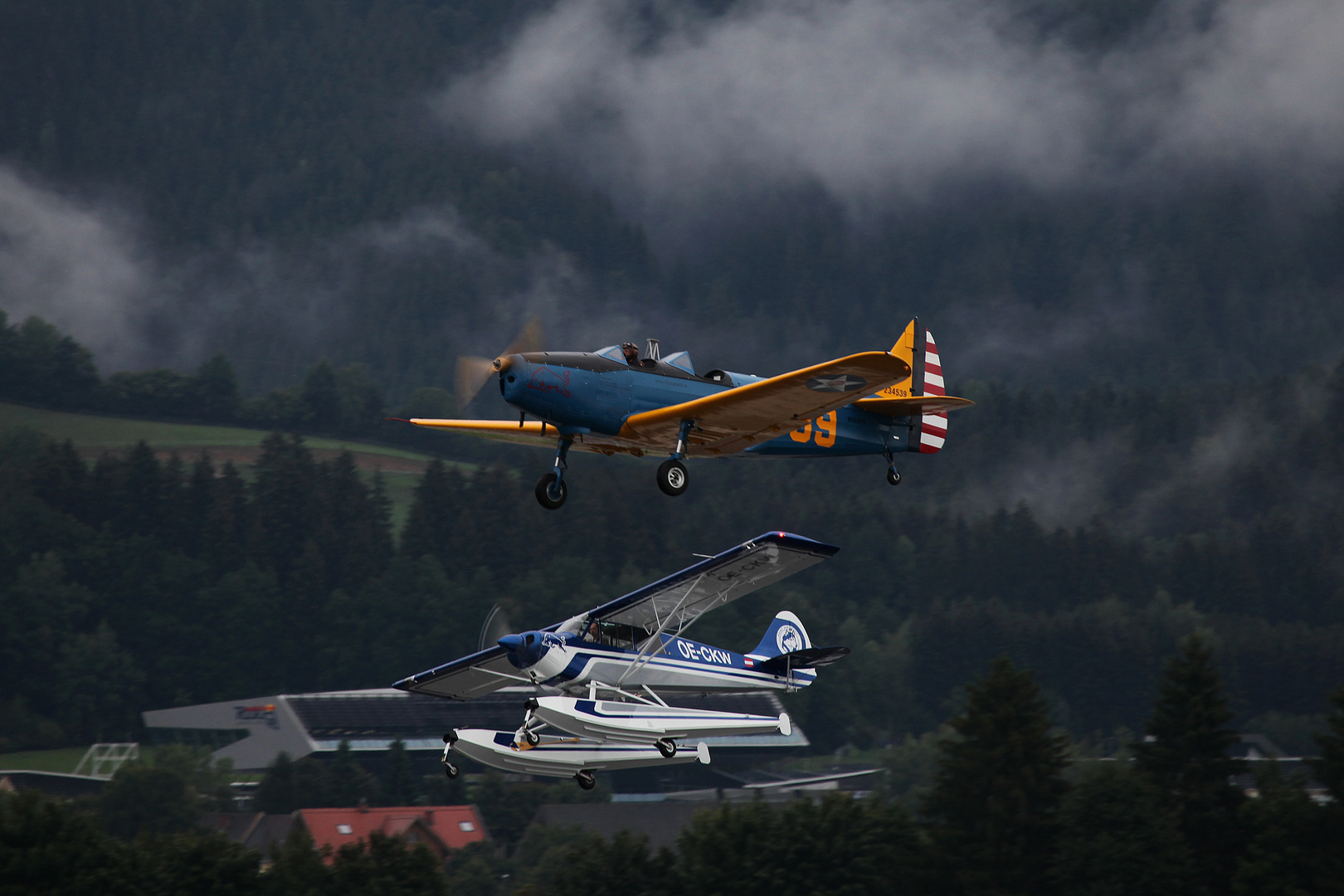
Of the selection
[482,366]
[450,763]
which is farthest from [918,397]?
[450,763]

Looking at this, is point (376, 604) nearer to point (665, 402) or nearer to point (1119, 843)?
point (1119, 843)

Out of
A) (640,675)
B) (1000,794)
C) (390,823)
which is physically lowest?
(390,823)

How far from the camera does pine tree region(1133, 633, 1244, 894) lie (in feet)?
175

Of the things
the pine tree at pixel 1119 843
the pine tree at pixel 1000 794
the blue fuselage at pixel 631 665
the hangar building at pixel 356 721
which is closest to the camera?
the blue fuselage at pixel 631 665

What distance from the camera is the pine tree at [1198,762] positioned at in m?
53.3

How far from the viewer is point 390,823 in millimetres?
87500

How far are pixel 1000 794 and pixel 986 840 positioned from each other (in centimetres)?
177

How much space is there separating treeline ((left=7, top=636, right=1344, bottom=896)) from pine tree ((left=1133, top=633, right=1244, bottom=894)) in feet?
0.19

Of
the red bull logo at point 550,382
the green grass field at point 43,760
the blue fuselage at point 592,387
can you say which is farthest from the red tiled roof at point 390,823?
the red bull logo at point 550,382

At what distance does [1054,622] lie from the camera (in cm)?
18338

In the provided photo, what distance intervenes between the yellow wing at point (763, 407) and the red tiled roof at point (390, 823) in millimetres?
55507

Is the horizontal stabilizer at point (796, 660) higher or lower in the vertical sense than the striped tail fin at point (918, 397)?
lower

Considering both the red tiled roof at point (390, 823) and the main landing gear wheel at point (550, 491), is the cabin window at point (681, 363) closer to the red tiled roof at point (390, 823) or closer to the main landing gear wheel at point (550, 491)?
the main landing gear wheel at point (550, 491)

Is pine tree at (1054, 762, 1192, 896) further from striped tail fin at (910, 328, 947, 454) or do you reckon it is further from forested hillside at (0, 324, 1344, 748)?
forested hillside at (0, 324, 1344, 748)
